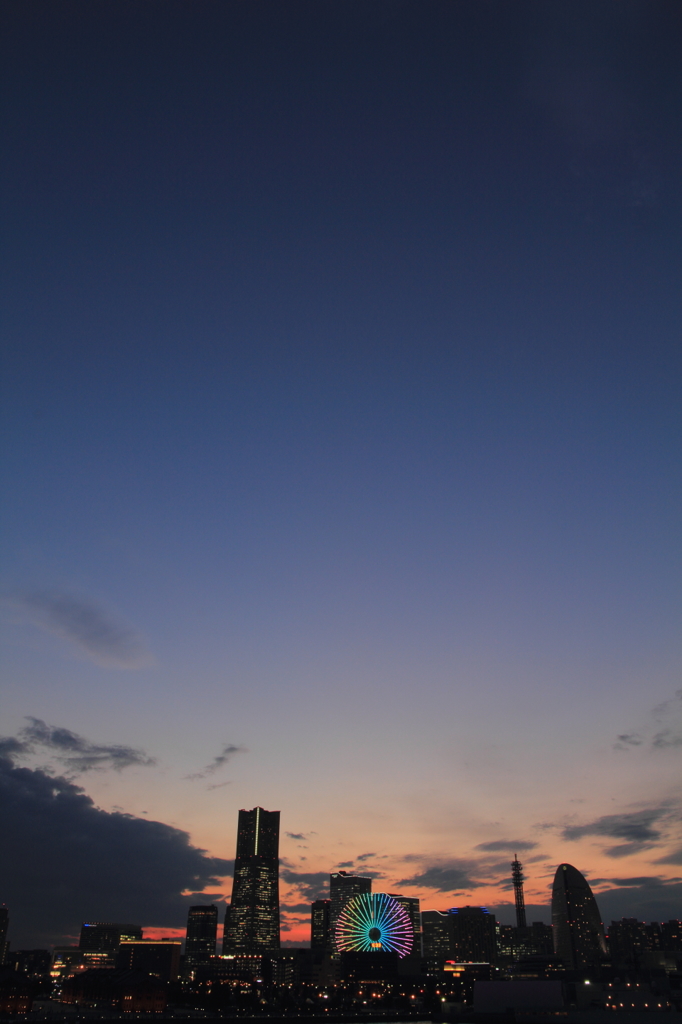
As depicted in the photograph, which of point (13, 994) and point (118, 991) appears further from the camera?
point (118, 991)

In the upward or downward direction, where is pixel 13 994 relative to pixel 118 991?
upward

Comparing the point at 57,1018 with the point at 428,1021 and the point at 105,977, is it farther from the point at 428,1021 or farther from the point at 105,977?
the point at 428,1021

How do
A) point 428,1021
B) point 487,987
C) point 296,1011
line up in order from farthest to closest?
point 296,1011 < point 428,1021 < point 487,987

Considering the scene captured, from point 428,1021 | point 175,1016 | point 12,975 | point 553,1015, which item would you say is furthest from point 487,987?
point 12,975

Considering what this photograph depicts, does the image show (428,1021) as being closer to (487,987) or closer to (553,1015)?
(487,987)

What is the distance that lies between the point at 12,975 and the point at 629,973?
478ft

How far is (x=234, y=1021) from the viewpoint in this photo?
15700cm

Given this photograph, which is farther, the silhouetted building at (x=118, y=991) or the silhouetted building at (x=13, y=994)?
the silhouetted building at (x=118, y=991)

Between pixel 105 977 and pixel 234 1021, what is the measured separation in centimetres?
4536

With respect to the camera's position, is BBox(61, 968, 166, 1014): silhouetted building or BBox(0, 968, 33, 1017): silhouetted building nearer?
BBox(0, 968, 33, 1017): silhouetted building

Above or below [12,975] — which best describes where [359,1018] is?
below

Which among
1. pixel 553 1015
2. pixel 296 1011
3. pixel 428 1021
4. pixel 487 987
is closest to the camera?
pixel 553 1015

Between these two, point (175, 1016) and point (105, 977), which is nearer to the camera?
point (175, 1016)

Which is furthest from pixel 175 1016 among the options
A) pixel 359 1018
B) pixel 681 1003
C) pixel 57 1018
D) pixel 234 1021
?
pixel 681 1003
